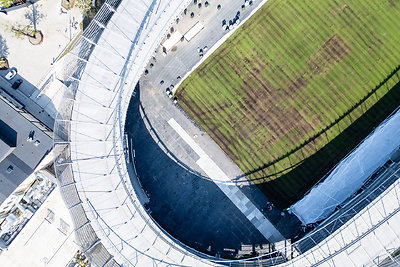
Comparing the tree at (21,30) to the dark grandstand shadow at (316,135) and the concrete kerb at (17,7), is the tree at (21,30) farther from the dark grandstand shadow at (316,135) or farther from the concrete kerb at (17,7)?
the dark grandstand shadow at (316,135)

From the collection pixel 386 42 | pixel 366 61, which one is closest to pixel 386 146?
pixel 366 61

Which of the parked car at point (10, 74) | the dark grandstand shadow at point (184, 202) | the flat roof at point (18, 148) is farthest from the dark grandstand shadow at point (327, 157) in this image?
the parked car at point (10, 74)

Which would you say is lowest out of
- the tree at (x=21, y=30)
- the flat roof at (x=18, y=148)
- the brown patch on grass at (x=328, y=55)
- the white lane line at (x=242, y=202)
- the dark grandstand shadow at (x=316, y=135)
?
the flat roof at (x=18, y=148)

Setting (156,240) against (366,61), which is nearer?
(156,240)

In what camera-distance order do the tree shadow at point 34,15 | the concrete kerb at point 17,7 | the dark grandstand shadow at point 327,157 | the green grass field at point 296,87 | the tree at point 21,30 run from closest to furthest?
1. the green grass field at point 296,87
2. the dark grandstand shadow at point 327,157
3. the concrete kerb at point 17,7
4. the tree at point 21,30
5. the tree shadow at point 34,15

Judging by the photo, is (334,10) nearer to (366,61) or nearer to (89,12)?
(366,61)

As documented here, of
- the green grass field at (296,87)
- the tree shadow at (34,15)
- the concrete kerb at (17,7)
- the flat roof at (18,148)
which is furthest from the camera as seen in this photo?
the tree shadow at (34,15)
